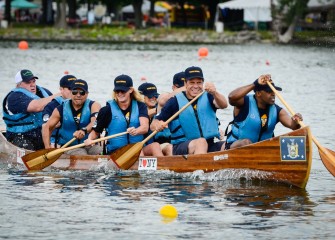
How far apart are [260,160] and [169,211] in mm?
2285

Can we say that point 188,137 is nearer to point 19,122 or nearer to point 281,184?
point 281,184

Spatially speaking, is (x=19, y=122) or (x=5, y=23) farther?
(x=5, y=23)

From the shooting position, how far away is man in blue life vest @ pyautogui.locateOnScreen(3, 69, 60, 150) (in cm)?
1845

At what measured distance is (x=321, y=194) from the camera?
53.3ft

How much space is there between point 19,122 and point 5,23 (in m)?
53.1

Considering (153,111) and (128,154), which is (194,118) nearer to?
(128,154)

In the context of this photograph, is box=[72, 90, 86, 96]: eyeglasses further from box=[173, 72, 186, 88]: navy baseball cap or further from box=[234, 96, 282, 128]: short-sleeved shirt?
box=[234, 96, 282, 128]: short-sleeved shirt

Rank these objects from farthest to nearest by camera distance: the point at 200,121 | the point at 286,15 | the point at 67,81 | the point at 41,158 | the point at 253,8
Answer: the point at 253,8 < the point at 286,15 < the point at 67,81 < the point at 41,158 < the point at 200,121

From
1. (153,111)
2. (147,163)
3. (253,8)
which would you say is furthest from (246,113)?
(253,8)

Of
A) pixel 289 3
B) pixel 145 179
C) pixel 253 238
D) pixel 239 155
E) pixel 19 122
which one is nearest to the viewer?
pixel 253 238

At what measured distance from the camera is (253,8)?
2911 inches

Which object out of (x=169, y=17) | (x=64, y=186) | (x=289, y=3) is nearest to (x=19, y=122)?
(x=64, y=186)

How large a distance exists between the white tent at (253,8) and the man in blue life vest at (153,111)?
177 ft

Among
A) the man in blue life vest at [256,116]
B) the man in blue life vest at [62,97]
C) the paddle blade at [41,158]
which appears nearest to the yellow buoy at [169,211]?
the man in blue life vest at [256,116]
